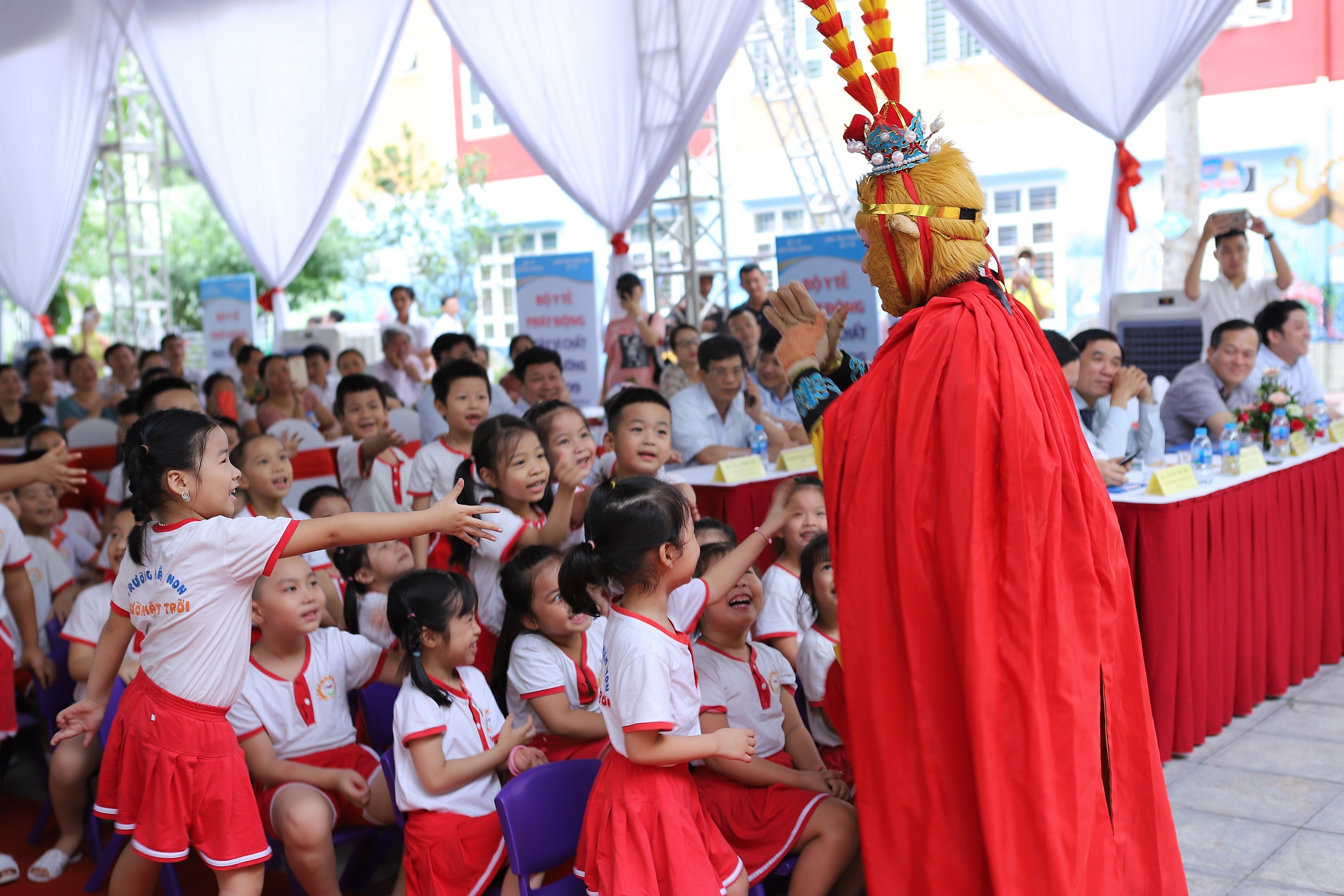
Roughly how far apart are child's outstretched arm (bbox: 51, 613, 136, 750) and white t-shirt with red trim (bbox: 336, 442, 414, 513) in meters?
1.42

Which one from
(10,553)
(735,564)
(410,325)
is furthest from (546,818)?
(410,325)

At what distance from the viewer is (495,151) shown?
17.6 m

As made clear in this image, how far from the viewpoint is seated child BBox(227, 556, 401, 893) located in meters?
2.36

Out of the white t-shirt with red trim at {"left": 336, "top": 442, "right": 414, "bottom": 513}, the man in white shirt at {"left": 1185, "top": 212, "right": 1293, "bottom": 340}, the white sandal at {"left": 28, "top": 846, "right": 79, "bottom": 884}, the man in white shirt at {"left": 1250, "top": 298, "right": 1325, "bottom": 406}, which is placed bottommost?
the white sandal at {"left": 28, "top": 846, "right": 79, "bottom": 884}

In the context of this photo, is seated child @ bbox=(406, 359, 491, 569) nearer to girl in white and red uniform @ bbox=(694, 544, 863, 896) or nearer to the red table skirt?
girl in white and red uniform @ bbox=(694, 544, 863, 896)

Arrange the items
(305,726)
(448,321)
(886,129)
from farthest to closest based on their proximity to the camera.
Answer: (448,321), (305,726), (886,129)

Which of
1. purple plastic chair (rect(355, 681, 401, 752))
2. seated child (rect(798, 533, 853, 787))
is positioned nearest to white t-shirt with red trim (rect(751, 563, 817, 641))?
seated child (rect(798, 533, 853, 787))

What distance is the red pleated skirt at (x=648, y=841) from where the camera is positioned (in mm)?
1835

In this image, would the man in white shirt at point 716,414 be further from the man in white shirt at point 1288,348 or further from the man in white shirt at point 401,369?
the man in white shirt at point 401,369

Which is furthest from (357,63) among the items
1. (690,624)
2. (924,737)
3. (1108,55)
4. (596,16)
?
(924,737)

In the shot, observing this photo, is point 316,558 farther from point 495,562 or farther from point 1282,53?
point 1282,53

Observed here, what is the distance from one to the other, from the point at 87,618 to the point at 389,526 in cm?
161

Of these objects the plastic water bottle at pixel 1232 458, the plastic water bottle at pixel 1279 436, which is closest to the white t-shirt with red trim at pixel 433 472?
the plastic water bottle at pixel 1232 458

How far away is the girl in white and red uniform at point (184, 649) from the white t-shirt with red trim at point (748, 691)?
68 centimetres
